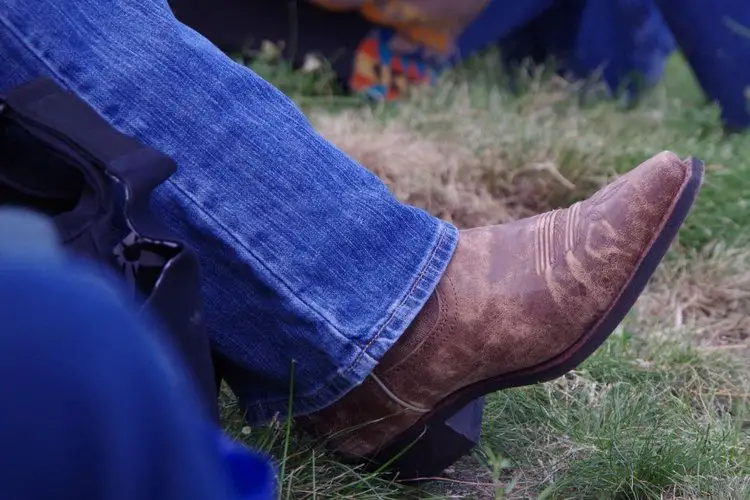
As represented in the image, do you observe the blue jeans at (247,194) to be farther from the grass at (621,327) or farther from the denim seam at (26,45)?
A: the grass at (621,327)

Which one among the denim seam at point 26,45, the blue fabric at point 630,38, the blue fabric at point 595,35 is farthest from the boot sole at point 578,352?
the blue fabric at point 595,35

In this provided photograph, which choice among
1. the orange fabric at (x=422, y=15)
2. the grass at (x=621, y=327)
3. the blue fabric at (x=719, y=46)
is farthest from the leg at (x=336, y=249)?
the blue fabric at (x=719, y=46)

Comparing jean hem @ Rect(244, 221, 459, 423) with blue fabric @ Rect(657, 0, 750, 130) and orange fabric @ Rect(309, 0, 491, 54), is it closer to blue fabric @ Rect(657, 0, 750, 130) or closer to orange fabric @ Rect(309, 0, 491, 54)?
orange fabric @ Rect(309, 0, 491, 54)

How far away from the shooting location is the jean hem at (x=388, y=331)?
37.2 inches

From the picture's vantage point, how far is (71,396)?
0.40 m

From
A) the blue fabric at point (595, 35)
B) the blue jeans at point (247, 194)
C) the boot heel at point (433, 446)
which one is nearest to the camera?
the blue jeans at point (247, 194)

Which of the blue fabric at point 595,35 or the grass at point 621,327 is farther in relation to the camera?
Result: the blue fabric at point 595,35

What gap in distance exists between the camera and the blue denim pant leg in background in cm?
39

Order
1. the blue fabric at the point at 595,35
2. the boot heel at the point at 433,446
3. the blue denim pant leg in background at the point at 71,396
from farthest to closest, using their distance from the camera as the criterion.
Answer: the blue fabric at the point at 595,35, the boot heel at the point at 433,446, the blue denim pant leg in background at the point at 71,396

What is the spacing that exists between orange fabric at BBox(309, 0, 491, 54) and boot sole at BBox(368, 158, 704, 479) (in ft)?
6.20

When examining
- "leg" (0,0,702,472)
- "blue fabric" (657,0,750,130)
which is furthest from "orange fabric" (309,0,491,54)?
"leg" (0,0,702,472)

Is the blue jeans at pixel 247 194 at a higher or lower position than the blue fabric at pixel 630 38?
higher

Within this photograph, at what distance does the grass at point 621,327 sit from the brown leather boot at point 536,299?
11 cm

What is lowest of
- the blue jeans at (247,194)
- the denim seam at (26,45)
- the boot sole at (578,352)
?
the boot sole at (578,352)
